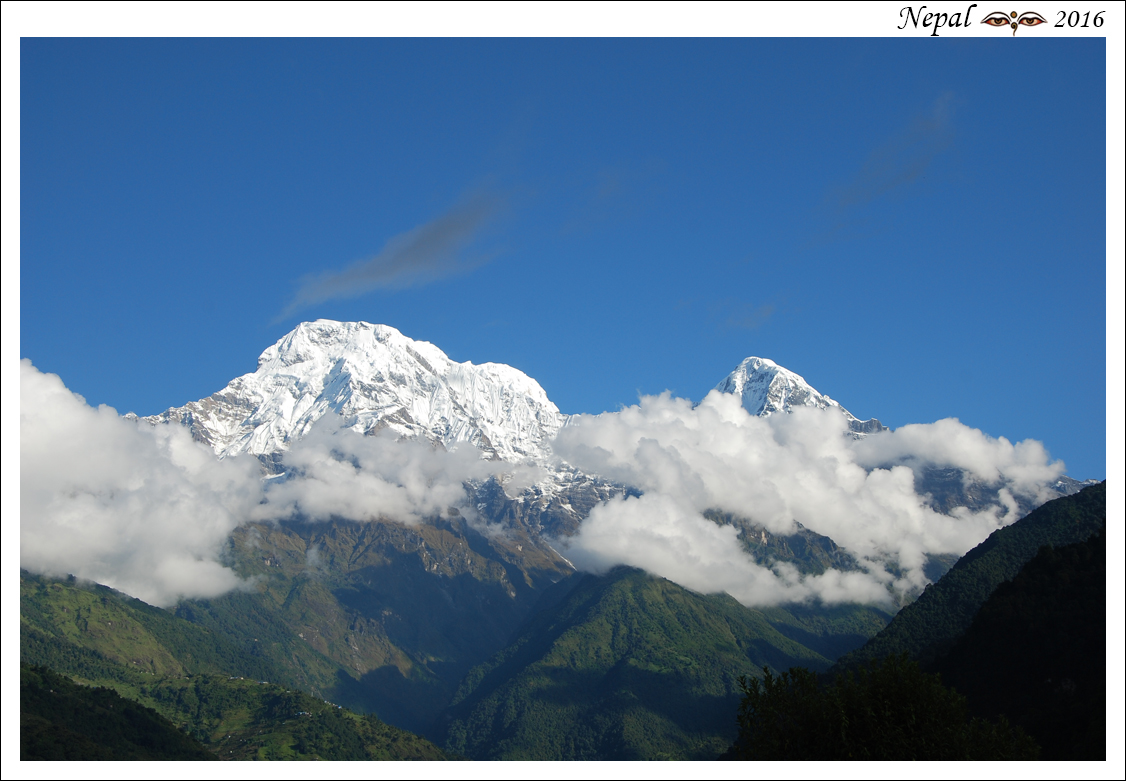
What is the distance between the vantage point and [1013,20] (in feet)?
174

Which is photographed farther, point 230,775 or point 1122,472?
point 1122,472

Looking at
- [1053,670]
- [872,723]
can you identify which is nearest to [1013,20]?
[872,723]

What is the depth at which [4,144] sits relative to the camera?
4922 centimetres

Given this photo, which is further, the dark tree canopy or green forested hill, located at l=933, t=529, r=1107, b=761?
green forested hill, located at l=933, t=529, r=1107, b=761

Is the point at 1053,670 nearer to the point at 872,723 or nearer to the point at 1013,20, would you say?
the point at 872,723

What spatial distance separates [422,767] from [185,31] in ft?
137

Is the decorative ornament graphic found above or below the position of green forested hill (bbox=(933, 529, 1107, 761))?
above

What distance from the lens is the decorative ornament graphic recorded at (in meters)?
53.0

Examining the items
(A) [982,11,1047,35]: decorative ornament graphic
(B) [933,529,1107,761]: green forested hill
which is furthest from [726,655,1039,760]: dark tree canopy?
(B) [933,529,1107,761]: green forested hill

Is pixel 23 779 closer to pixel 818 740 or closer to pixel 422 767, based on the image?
pixel 422 767

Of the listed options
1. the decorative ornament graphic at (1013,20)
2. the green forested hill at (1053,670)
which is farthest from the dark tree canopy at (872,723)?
the green forested hill at (1053,670)

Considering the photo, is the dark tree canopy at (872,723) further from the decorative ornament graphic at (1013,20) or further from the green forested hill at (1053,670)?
the green forested hill at (1053,670)

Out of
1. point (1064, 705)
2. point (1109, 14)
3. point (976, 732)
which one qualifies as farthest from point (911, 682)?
point (1064, 705)

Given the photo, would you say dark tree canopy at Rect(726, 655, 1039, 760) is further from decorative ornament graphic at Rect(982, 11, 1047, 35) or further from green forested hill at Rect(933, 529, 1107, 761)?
green forested hill at Rect(933, 529, 1107, 761)
